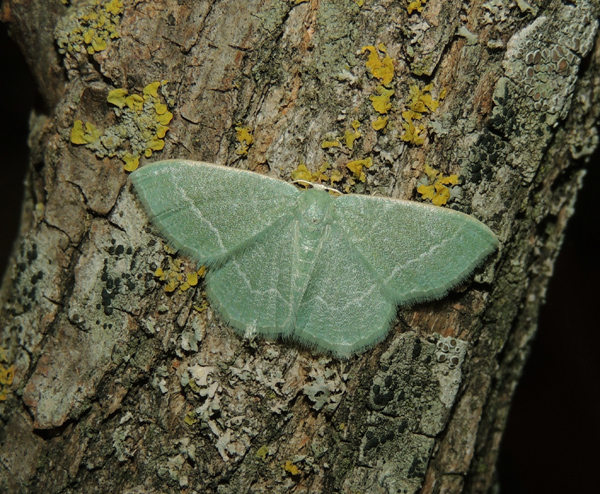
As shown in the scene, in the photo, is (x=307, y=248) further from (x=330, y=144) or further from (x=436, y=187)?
(x=436, y=187)

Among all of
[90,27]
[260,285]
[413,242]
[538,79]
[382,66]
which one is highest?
[538,79]

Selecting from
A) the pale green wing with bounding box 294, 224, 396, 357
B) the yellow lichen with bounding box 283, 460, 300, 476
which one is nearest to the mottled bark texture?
the yellow lichen with bounding box 283, 460, 300, 476

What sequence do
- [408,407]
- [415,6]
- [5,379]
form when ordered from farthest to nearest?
[5,379]
[408,407]
[415,6]

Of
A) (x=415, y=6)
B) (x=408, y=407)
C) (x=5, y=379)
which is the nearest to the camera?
(x=415, y=6)

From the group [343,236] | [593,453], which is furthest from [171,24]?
[593,453]

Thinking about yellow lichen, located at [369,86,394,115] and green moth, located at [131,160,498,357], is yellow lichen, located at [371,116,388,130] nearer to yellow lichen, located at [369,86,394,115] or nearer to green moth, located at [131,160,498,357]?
yellow lichen, located at [369,86,394,115]

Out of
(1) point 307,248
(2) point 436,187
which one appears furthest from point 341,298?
(2) point 436,187

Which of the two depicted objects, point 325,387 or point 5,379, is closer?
point 325,387
